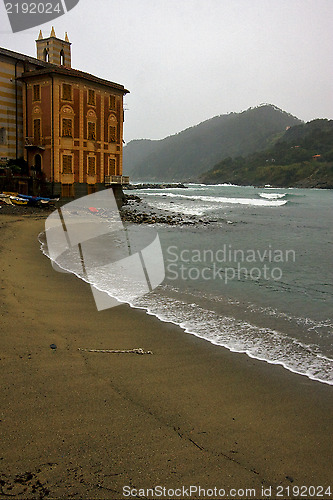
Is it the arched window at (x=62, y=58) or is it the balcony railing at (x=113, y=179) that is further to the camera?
the arched window at (x=62, y=58)

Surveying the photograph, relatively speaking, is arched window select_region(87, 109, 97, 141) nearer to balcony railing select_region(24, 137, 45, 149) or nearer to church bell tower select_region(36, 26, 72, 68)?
balcony railing select_region(24, 137, 45, 149)

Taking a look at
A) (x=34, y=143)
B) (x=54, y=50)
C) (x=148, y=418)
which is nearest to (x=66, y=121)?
(x=34, y=143)

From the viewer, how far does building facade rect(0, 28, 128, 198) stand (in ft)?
93.5

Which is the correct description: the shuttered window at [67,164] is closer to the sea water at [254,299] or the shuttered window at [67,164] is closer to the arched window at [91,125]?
the arched window at [91,125]

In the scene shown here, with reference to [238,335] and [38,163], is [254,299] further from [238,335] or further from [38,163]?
[38,163]

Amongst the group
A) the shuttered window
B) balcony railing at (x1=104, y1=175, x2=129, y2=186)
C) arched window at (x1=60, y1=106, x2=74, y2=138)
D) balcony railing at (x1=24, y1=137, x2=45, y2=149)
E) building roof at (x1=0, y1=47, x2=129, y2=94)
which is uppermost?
building roof at (x1=0, y1=47, x2=129, y2=94)

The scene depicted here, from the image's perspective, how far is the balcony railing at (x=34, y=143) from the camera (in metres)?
29.0

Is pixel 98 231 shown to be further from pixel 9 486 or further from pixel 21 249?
pixel 9 486

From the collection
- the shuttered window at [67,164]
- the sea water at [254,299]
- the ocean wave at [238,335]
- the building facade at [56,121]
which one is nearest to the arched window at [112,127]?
the building facade at [56,121]

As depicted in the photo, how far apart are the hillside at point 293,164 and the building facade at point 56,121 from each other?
104m

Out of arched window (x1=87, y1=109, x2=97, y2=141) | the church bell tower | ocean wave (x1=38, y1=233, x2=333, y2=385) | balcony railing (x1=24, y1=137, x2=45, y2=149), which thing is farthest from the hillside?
ocean wave (x1=38, y1=233, x2=333, y2=385)

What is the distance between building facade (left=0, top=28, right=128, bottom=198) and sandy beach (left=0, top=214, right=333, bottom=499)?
25407 mm

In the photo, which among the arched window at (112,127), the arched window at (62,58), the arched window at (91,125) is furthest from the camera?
the arched window at (62,58)

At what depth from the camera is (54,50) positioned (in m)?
34.2
